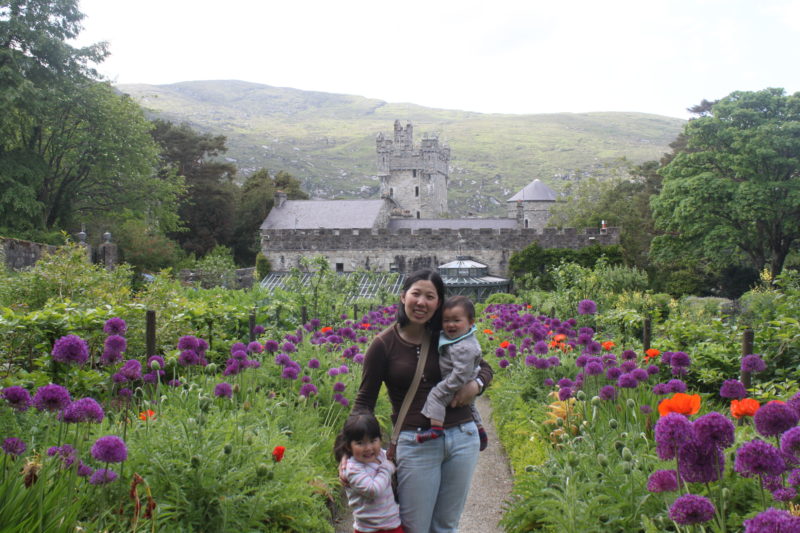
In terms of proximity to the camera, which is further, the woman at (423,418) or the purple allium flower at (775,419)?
the woman at (423,418)

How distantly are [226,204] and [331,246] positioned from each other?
51.5ft

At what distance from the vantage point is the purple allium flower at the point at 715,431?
2.17m

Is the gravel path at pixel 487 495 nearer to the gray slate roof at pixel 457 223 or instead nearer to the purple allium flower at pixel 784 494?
the purple allium flower at pixel 784 494

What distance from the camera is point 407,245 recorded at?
31.3 m

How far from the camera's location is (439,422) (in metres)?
3.27

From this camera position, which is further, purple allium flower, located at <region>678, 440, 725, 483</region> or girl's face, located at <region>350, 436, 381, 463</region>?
girl's face, located at <region>350, 436, 381, 463</region>

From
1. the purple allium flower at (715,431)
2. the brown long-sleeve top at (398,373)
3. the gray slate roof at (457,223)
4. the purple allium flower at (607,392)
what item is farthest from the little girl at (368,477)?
the gray slate roof at (457,223)

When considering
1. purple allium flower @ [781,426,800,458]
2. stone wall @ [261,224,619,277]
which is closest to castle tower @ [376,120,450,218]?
stone wall @ [261,224,619,277]

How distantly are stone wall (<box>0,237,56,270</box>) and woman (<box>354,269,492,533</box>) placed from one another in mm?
10933

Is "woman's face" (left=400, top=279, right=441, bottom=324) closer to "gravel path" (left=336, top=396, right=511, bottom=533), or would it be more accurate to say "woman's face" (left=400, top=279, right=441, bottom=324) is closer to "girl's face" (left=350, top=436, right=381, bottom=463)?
"girl's face" (left=350, top=436, right=381, bottom=463)

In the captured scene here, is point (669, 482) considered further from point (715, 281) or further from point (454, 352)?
point (715, 281)

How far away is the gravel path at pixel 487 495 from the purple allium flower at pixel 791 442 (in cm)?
274

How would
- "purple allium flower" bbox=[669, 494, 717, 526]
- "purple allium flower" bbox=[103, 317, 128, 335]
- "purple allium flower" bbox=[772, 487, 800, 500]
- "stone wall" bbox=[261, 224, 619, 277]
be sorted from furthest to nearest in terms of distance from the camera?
"stone wall" bbox=[261, 224, 619, 277], "purple allium flower" bbox=[103, 317, 128, 335], "purple allium flower" bbox=[772, 487, 800, 500], "purple allium flower" bbox=[669, 494, 717, 526]

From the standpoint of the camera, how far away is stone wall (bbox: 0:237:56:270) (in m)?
12.6
